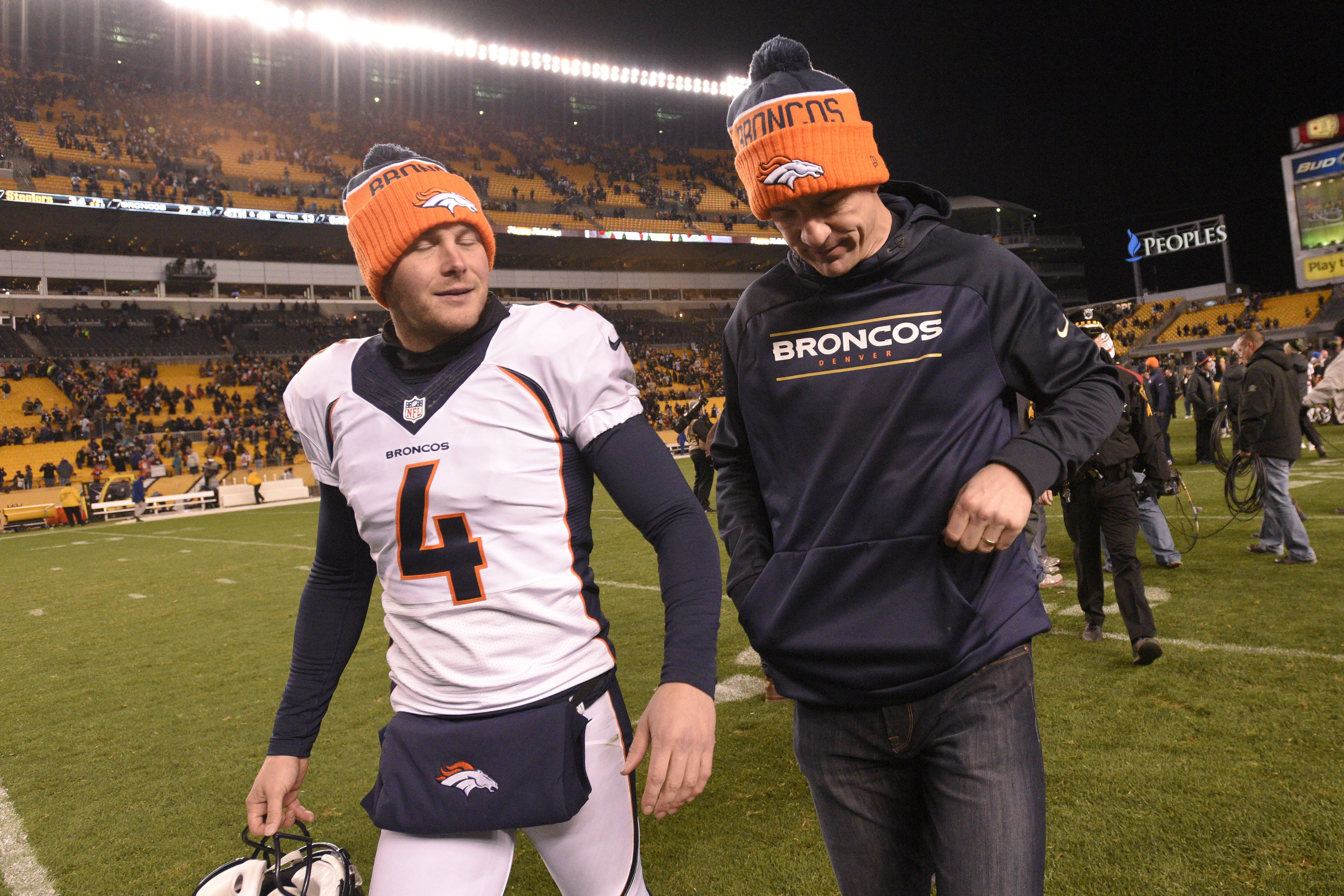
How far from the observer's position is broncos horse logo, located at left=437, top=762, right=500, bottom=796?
1.65 m

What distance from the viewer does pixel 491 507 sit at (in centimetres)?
173

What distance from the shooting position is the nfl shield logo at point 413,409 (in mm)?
1823

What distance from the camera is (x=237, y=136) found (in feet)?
156

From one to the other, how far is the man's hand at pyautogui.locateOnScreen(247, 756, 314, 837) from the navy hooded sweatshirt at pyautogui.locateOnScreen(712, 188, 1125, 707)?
106 centimetres

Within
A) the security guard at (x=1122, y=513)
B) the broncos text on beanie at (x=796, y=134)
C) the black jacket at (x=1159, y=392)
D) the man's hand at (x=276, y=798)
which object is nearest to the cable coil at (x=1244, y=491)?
the security guard at (x=1122, y=513)

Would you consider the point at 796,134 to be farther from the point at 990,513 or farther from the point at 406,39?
the point at 406,39

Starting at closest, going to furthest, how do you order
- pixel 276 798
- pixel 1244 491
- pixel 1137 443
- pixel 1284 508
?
pixel 276 798
pixel 1137 443
pixel 1284 508
pixel 1244 491

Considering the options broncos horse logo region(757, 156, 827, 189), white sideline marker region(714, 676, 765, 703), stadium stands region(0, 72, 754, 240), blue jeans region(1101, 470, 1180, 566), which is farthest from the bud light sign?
broncos horse logo region(757, 156, 827, 189)

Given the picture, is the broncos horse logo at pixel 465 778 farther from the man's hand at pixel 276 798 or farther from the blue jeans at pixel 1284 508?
the blue jeans at pixel 1284 508

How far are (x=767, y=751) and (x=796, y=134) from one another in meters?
3.48

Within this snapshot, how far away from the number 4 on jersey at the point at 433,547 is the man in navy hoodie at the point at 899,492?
543mm

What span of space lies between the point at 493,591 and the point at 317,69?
56.9 m

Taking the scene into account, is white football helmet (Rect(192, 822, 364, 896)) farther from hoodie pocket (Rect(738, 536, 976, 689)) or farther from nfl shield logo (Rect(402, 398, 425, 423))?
hoodie pocket (Rect(738, 536, 976, 689))

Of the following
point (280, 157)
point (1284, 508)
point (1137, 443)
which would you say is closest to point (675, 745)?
point (1137, 443)
